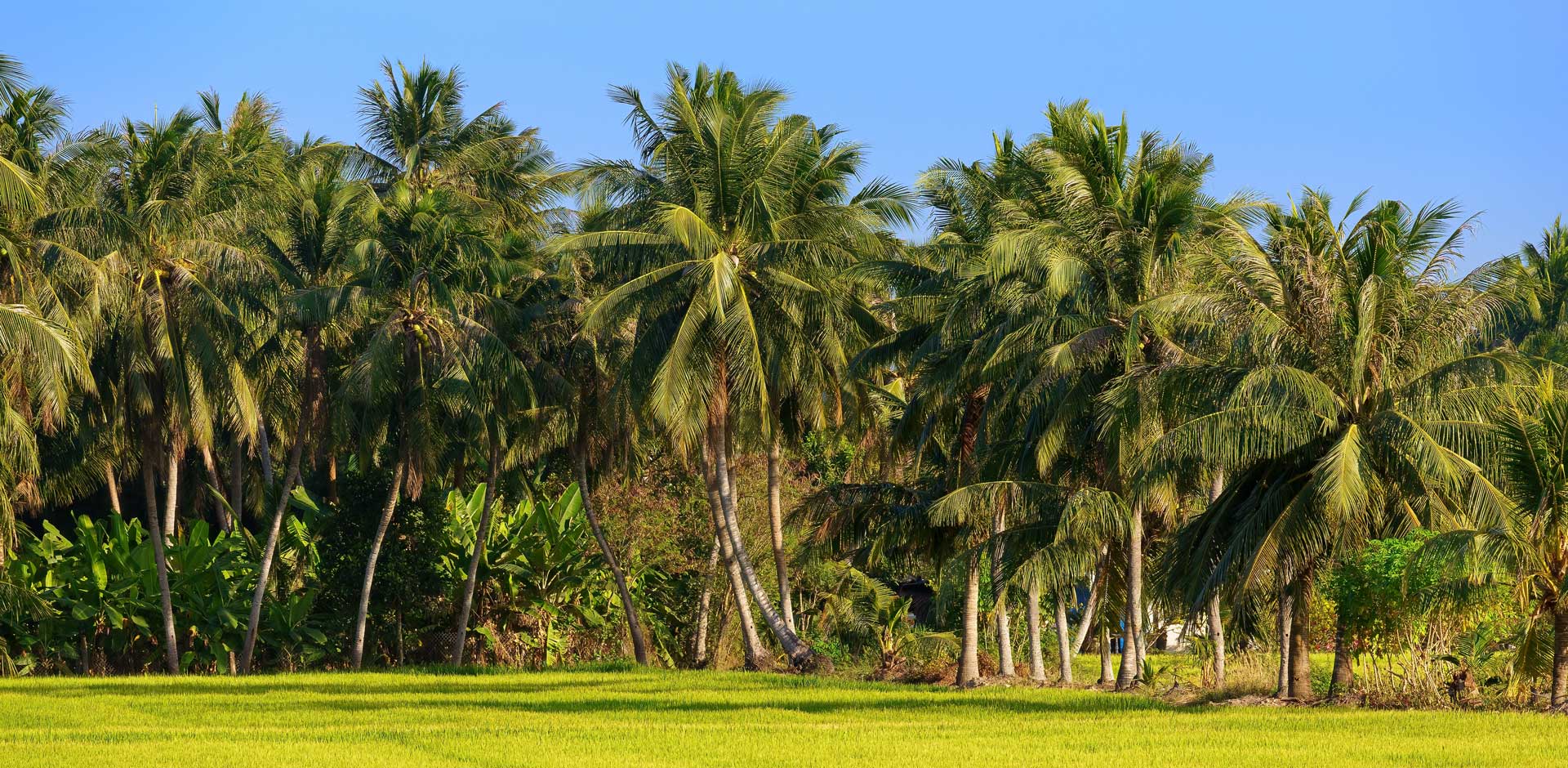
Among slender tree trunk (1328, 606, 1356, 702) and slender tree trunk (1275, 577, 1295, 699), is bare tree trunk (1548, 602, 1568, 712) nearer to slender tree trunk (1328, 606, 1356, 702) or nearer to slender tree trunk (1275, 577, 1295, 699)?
slender tree trunk (1328, 606, 1356, 702)

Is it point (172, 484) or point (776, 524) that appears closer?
point (776, 524)

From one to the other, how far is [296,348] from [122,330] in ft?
15.1

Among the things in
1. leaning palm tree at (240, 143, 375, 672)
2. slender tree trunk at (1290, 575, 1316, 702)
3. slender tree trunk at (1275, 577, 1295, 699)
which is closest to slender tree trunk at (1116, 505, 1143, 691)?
slender tree trunk at (1275, 577, 1295, 699)

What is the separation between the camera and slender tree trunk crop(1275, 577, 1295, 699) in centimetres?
1873

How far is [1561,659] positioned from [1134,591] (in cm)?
621

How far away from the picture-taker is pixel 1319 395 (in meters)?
17.2

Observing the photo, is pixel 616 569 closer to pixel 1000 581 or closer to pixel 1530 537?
pixel 1000 581

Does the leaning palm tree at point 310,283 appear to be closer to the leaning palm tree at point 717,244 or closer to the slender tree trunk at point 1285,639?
the leaning palm tree at point 717,244

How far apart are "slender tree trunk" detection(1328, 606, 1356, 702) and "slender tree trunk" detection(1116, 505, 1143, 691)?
3170 millimetres

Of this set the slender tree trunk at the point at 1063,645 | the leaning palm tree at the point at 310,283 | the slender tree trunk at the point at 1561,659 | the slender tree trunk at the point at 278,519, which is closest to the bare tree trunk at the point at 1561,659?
the slender tree trunk at the point at 1561,659

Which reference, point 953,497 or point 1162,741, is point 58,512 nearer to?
point 953,497

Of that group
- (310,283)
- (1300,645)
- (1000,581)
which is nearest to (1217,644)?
(1000,581)

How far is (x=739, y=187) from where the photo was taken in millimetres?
24359

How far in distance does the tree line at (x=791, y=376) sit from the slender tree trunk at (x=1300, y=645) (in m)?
0.09
